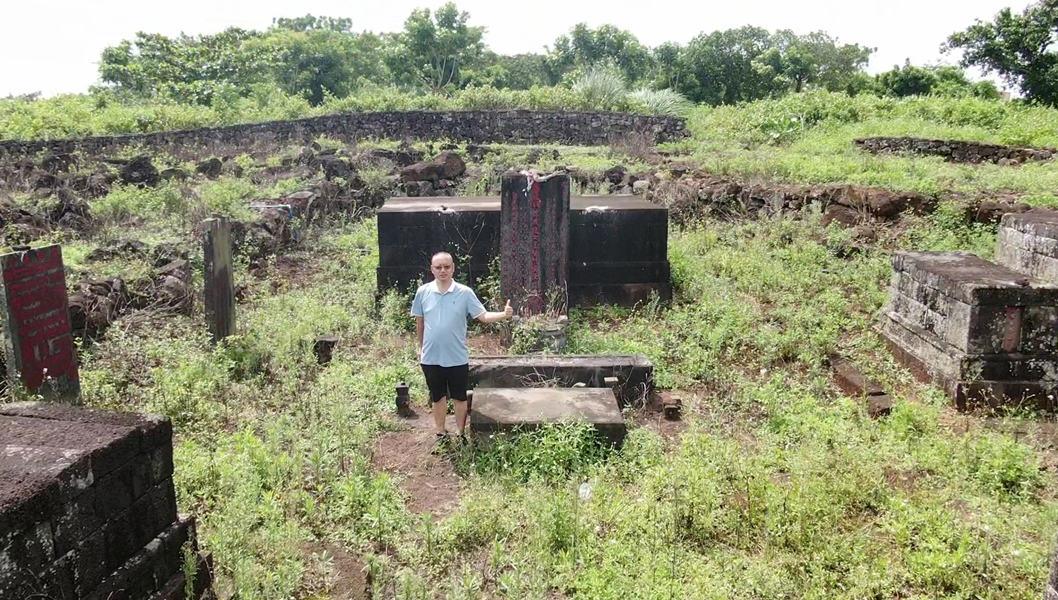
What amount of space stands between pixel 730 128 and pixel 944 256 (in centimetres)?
1371

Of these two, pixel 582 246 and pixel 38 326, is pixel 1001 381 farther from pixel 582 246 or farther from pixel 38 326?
pixel 38 326

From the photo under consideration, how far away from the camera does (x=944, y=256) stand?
6.67 metres

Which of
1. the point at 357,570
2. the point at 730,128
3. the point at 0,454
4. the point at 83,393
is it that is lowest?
the point at 357,570

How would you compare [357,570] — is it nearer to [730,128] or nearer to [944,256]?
[944,256]

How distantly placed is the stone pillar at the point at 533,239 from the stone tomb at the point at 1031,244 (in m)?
4.19

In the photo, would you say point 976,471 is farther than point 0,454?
Yes

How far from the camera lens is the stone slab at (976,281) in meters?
5.49

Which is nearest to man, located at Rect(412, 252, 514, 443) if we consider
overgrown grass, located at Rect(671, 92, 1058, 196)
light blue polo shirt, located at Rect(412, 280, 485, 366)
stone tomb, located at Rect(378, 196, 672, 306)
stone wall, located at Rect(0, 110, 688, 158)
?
light blue polo shirt, located at Rect(412, 280, 485, 366)

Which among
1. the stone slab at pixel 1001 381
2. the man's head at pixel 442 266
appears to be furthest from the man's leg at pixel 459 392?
the stone slab at pixel 1001 381

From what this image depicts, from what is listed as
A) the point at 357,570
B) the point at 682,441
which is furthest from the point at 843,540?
the point at 357,570

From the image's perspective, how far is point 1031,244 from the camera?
21.1 ft

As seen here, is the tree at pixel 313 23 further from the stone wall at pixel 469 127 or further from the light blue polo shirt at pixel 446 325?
the light blue polo shirt at pixel 446 325

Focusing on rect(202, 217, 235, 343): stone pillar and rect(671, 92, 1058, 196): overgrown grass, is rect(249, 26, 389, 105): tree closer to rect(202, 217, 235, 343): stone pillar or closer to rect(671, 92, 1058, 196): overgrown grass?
rect(671, 92, 1058, 196): overgrown grass

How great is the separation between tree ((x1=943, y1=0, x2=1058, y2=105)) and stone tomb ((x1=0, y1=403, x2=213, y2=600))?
2547cm
